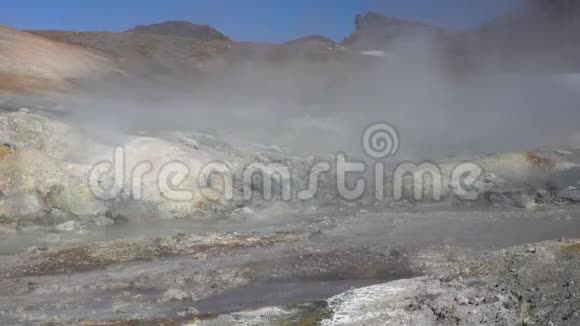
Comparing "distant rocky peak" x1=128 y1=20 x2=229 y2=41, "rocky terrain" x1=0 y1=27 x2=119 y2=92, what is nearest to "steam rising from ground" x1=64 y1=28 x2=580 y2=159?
"rocky terrain" x1=0 y1=27 x2=119 y2=92

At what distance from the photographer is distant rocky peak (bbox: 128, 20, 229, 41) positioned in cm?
5353

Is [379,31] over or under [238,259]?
over

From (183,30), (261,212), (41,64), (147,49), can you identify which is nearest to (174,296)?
(261,212)

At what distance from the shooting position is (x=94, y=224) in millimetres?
10383

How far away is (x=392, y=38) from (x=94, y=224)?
30339 millimetres

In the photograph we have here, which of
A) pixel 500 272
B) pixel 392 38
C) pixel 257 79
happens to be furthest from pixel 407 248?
pixel 392 38

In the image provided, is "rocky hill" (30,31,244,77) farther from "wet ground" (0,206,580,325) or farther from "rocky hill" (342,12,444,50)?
"wet ground" (0,206,580,325)

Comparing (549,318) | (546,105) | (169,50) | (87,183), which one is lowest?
(549,318)

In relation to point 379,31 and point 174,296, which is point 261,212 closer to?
point 174,296

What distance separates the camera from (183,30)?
2185 inches

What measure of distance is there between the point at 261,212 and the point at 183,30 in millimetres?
47148

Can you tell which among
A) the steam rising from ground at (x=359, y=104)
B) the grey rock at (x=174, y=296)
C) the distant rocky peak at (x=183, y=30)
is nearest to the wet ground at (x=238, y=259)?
the grey rock at (x=174, y=296)

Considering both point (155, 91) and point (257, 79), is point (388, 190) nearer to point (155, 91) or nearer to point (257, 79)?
point (155, 91)

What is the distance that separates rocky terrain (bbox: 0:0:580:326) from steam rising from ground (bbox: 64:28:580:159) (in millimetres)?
152
